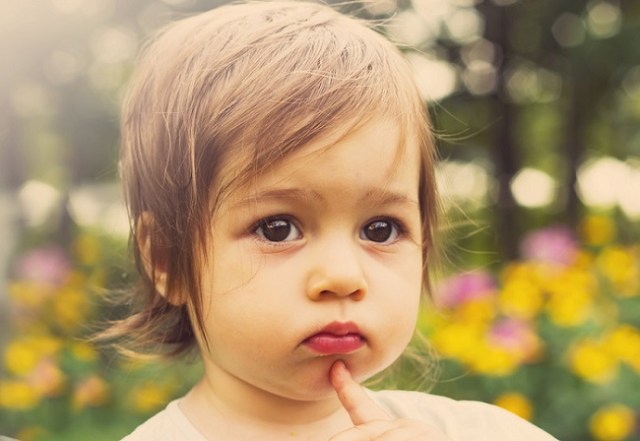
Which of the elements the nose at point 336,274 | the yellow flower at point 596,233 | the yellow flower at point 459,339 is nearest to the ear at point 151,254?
the nose at point 336,274

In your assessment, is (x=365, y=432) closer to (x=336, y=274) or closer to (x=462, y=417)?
(x=336, y=274)

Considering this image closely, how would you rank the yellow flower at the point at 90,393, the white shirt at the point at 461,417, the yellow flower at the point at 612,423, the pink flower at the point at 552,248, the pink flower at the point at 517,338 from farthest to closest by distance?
the pink flower at the point at 552,248 → the yellow flower at the point at 90,393 → the pink flower at the point at 517,338 → the yellow flower at the point at 612,423 → the white shirt at the point at 461,417

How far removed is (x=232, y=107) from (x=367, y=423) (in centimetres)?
44

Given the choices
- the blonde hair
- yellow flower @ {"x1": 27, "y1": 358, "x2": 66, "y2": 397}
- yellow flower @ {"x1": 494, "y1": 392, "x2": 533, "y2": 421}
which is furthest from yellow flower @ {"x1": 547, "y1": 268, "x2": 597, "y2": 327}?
yellow flower @ {"x1": 27, "y1": 358, "x2": 66, "y2": 397}

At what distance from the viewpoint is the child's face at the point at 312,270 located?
1.08 m

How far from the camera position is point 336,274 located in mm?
1065

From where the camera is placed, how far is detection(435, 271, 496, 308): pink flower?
119 inches

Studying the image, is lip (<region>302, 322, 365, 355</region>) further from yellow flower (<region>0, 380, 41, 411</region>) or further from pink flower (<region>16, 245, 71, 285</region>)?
pink flower (<region>16, 245, 71, 285</region>)

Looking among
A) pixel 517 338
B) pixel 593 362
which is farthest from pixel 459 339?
pixel 593 362

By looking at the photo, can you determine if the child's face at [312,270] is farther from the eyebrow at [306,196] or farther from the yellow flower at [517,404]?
the yellow flower at [517,404]

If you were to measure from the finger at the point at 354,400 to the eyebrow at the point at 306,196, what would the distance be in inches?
8.5

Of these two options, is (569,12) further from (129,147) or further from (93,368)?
(129,147)

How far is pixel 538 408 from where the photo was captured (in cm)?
273

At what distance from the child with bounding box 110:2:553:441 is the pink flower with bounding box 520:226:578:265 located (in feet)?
7.50
